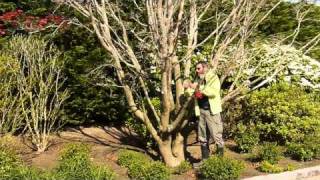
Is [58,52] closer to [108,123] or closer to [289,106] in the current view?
[108,123]

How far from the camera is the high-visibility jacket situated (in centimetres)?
871

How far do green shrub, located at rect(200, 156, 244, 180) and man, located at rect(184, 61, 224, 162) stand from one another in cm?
77

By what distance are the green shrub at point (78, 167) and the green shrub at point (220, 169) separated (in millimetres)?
1364

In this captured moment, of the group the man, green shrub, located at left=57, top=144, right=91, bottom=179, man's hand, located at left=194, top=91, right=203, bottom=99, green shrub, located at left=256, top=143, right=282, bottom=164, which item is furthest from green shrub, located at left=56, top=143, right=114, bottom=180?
green shrub, located at left=256, top=143, right=282, bottom=164

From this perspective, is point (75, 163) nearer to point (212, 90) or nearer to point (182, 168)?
point (182, 168)

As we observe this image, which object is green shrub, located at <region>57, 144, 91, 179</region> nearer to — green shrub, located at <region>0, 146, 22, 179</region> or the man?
green shrub, located at <region>0, 146, 22, 179</region>

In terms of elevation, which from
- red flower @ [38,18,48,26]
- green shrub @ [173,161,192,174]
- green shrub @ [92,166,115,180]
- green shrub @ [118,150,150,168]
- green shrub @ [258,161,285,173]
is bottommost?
green shrub @ [258,161,285,173]

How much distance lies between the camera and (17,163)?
8.48 metres

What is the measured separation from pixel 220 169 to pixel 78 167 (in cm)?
200

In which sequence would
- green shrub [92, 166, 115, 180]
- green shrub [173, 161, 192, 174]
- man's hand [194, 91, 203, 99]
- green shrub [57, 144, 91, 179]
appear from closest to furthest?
green shrub [92, 166, 115, 180], green shrub [57, 144, 91, 179], man's hand [194, 91, 203, 99], green shrub [173, 161, 192, 174]

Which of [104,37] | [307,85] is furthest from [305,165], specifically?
[104,37]

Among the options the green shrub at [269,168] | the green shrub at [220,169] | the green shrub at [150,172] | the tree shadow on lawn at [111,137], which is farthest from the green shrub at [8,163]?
the green shrub at [269,168]

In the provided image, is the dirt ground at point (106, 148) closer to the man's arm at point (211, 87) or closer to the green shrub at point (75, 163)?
the green shrub at point (75, 163)

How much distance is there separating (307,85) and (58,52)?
211 inches
